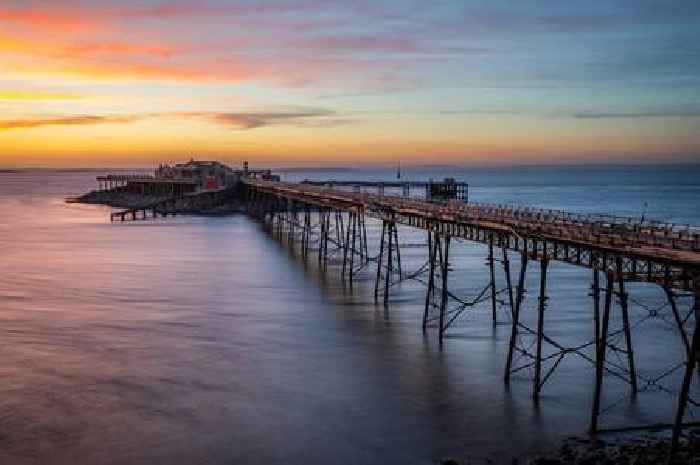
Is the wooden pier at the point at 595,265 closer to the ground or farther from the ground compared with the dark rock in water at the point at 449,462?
farther from the ground

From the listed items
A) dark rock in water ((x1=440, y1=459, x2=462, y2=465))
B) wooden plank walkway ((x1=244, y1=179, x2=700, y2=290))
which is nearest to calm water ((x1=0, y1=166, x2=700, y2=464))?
dark rock in water ((x1=440, y1=459, x2=462, y2=465))

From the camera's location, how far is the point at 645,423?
24.2m

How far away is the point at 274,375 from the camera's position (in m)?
30.6

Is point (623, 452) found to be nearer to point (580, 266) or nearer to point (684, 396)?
point (684, 396)

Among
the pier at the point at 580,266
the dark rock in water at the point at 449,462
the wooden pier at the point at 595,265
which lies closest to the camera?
the dark rock in water at the point at 449,462

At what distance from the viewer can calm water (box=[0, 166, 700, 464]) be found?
23.4m

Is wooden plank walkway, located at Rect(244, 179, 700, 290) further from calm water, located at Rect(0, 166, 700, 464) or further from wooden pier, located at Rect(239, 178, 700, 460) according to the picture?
A: calm water, located at Rect(0, 166, 700, 464)

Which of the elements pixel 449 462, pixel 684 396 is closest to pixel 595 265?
pixel 684 396

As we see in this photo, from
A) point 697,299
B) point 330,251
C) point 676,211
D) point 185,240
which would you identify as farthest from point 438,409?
point 676,211

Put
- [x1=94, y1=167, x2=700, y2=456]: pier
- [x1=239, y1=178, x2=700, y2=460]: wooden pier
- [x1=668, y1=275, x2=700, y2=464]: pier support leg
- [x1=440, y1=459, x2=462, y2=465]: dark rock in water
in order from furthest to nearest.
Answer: [x1=94, y1=167, x2=700, y2=456]: pier, [x1=239, y1=178, x2=700, y2=460]: wooden pier, [x1=440, y1=459, x2=462, y2=465]: dark rock in water, [x1=668, y1=275, x2=700, y2=464]: pier support leg

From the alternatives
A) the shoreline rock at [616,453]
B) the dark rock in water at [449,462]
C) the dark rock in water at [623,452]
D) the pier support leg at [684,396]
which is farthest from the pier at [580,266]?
the dark rock in water at [449,462]

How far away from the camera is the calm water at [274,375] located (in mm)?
23375

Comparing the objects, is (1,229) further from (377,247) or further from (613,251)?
(613,251)

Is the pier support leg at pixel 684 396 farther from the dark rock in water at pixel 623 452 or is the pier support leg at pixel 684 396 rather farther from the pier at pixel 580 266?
the dark rock in water at pixel 623 452
